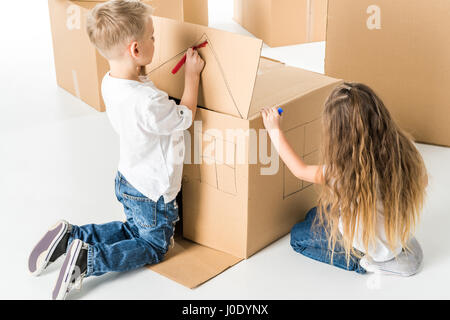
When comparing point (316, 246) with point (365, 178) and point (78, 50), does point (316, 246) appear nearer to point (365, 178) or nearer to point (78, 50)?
point (365, 178)

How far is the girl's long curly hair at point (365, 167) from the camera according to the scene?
1.25 meters

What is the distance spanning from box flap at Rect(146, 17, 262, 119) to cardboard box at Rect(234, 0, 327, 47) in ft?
5.31

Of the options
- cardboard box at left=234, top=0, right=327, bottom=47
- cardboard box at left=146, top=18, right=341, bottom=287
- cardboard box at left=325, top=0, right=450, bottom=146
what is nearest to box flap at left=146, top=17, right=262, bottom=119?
cardboard box at left=146, top=18, right=341, bottom=287

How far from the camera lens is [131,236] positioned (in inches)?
59.6

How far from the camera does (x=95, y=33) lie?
1326mm

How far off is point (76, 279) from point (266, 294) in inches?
16.6

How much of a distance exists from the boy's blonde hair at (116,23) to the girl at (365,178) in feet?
1.12

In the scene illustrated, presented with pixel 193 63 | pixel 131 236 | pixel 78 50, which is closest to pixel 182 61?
pixel 193 63

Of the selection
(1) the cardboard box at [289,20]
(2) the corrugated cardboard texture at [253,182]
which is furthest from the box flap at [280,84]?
(1) the cardboard box at [289,20]

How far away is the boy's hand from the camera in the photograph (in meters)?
1.38

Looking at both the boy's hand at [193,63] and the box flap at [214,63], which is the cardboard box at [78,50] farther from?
the boy's hand at [193,63]

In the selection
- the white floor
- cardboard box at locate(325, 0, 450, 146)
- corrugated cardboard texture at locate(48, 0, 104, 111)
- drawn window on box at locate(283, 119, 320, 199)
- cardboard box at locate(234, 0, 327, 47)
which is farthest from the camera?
cardboard box at locate(234, 0, 327, 47)

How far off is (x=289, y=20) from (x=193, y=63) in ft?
5.92

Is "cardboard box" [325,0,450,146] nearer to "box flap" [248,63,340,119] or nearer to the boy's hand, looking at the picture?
"box flap" [248,63,340,119]
